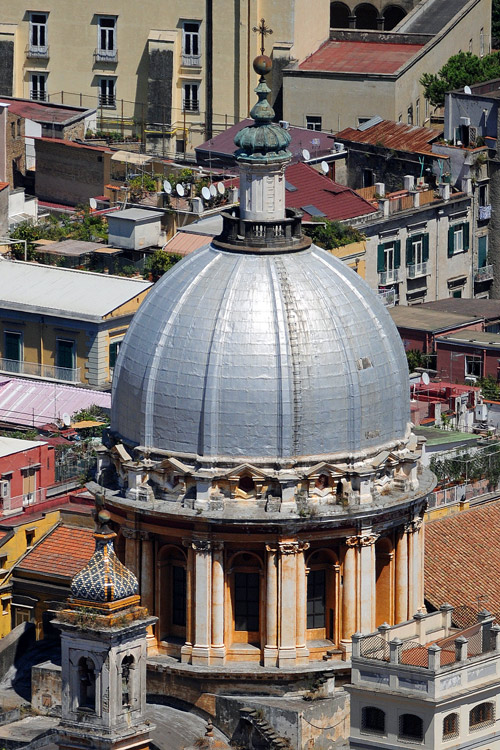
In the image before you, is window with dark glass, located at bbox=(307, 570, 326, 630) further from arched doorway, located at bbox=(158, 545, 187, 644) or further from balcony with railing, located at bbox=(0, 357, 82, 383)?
balcony with railing, located at bbox=(0, 357, 82, 383)

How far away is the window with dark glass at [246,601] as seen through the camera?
141 metres

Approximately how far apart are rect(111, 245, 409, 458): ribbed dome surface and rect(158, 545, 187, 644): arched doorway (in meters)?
3.99

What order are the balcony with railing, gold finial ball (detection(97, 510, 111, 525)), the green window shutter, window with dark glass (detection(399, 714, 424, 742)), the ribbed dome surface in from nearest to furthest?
1. gold finial ball (detection(97, 510, 111, 525))
2. window with dark glass (detection(399, 714, 424, 742))
3. the ribbed dome surface
4. the balcony with railing
5. the green window shutter

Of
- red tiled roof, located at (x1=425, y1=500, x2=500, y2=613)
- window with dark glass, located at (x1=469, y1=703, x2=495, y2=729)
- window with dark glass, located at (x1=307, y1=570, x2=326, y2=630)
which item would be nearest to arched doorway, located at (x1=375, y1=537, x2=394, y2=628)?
window with dark glass, located at (x1=307, y1=570, x2=326, y2=630)

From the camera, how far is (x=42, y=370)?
184m

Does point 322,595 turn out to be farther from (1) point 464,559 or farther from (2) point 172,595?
(1) point 464,559

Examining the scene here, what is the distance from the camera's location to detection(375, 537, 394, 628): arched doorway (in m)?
143

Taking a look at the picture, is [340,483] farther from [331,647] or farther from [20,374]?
[20,374]

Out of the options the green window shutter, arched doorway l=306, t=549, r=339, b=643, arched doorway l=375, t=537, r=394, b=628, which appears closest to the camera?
arched doorway l=306, t=549, r=339, b=643

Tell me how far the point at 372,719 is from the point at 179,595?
1083cm

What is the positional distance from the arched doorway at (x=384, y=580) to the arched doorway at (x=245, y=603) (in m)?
4.68

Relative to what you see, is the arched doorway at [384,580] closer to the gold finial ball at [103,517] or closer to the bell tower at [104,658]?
the gold finial ball at [103,517]

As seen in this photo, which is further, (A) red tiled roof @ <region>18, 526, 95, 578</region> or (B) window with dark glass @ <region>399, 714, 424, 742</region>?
(A) red tiled roof @ <region>18, 526, 95, 578</region>

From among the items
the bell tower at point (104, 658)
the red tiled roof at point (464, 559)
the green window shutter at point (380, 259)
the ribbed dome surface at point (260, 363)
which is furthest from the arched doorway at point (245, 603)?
the green window shutter at point (380, 259)
